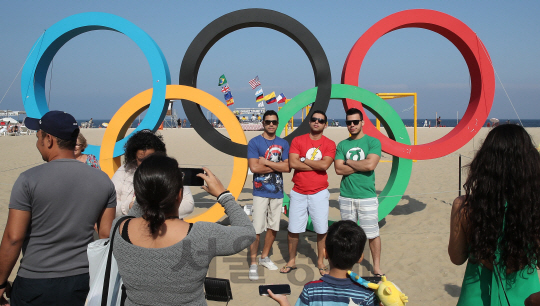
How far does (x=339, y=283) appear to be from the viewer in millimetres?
1801

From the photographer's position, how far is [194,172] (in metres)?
1.94

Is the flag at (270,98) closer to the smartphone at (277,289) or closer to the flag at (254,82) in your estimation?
the flag at (254,82)

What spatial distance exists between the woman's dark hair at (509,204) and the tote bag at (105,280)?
168 cm

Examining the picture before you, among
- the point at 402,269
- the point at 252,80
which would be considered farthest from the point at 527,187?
the point at 252,80

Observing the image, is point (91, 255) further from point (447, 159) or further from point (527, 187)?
point (447, 159)

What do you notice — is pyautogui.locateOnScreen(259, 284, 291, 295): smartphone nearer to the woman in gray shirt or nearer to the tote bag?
the woman in gray shirt

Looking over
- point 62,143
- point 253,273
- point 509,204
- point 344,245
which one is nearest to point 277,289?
point 344,245

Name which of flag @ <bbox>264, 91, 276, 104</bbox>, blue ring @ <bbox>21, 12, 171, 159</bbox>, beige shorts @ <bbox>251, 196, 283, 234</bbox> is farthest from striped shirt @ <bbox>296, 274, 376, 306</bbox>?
flag @ <bbox>264, 91, 276, 104</bbox>

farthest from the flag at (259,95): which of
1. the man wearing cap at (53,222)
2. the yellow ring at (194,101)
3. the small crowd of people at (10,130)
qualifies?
the man wearing cap at (53,222)

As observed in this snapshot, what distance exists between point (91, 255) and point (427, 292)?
137 inches

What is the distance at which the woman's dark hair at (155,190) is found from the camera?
5.07 feet

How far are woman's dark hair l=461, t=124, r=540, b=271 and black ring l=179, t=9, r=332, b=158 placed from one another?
3.52 m

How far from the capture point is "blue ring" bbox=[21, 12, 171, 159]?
5.25 m

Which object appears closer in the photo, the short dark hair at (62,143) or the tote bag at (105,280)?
the tote bag at (105,280)
